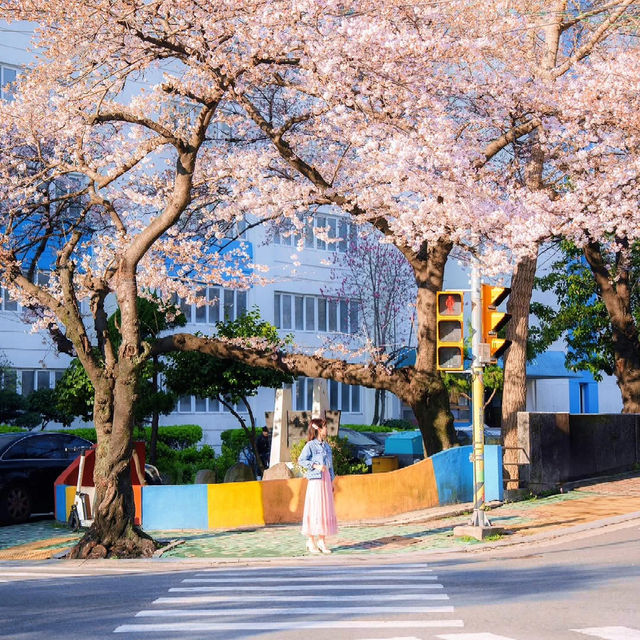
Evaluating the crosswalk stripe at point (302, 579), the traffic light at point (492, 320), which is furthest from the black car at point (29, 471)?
the crosswalk stripe at point (302, 579)

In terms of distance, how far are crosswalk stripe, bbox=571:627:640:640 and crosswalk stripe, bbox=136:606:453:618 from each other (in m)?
1.39

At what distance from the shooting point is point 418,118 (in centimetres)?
1862

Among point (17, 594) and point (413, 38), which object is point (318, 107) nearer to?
point (413, 38)

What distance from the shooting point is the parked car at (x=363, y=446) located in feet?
98.7

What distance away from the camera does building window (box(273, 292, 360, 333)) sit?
45.1 meters

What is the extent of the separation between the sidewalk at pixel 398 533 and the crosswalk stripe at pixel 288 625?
19.6ft

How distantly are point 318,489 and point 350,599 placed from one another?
191 inches

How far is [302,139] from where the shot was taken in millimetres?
20750

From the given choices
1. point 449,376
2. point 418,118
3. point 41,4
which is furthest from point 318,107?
point 449,376

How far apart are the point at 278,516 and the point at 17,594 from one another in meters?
8.00

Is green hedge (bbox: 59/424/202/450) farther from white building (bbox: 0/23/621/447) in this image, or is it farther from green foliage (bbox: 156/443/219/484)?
white building (bbox: 0/23/621/447)

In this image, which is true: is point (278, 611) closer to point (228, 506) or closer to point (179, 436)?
point (228, 506)

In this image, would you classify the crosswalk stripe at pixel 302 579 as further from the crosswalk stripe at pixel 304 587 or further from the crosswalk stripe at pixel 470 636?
the crosswalk stripe at pixel 470 636

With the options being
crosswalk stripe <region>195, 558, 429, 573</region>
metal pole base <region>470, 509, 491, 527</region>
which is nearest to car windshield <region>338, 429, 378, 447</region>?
metal pole base <region>470, 509, 491, 527</region>
